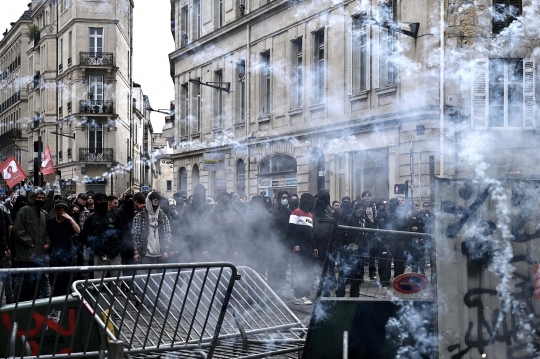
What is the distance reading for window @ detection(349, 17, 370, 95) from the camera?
1898 centimetres

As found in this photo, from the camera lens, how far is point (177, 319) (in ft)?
17.5

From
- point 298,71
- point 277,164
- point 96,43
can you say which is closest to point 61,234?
point 298,71

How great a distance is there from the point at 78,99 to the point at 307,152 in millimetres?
27111

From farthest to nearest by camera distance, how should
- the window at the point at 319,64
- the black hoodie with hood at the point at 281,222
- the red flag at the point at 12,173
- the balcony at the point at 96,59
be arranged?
the balcony at the point at 96,59 → the red flag at the point at 12,173 → the window at the point at 319,64 → the black hoodie with hood at the point at 281,222

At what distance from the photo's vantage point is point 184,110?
1185 inches

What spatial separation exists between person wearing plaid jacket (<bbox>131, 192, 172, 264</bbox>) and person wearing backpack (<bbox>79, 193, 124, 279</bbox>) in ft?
0.77

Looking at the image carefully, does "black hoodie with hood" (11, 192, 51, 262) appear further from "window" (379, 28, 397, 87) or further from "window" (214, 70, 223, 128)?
"window" (214, 70, 223, 128)

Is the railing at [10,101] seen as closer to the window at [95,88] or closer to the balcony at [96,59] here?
the window at [95,88]

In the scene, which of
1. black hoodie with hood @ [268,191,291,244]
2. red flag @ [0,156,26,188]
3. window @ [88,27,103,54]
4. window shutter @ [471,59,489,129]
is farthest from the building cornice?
window @ [88,27,103,54]

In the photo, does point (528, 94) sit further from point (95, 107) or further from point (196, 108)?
point (95, 107)

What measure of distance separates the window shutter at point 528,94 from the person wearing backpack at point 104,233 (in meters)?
9.05

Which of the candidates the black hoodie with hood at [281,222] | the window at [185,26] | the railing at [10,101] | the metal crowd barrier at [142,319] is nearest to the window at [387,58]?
the black hoodie with hood at [281,222]

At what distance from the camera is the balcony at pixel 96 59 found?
43.1 m

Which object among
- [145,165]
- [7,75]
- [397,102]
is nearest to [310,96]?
[397,102]
